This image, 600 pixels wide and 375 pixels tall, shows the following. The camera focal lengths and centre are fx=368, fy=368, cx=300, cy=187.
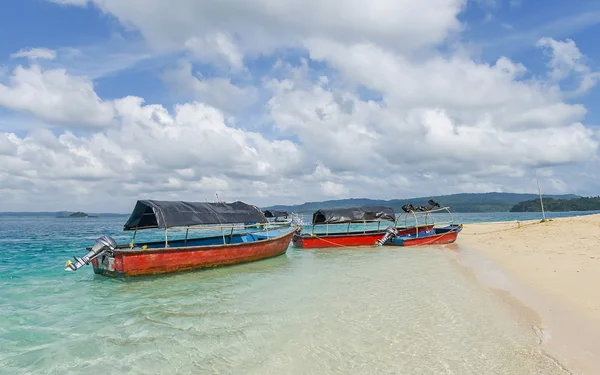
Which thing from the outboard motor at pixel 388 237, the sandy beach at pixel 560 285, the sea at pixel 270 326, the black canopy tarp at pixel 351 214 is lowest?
the sea at pixel 270 326

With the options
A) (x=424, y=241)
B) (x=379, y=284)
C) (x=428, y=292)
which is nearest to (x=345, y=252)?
(x=424, y=241)

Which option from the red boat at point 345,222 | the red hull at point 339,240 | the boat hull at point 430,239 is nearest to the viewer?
the boat hull at point 430,239

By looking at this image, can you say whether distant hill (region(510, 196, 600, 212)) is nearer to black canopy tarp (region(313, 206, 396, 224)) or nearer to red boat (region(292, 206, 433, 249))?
black canopy tarp (region(313, 206, 396, 224))

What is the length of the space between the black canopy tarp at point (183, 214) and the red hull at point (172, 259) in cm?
124

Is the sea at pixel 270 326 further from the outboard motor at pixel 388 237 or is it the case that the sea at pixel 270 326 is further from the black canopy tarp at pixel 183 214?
the outboard motor at pixel 388 237

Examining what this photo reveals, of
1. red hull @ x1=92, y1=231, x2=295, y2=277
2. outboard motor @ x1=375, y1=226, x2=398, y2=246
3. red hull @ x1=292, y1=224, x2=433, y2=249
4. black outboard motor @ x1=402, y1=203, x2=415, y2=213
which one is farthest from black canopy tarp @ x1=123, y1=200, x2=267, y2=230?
black outboard motor @ x1=402, y1=203, x2=415, y2=213

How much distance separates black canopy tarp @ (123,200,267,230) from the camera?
1646 cm

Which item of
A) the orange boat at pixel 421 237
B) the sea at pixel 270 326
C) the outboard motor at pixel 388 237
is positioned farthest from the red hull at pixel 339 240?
the sea at pixel 270 326

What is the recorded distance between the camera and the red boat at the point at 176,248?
15.2 m

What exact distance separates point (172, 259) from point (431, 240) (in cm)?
1827

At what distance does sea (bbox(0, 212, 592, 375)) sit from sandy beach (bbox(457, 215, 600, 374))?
0.52 meters

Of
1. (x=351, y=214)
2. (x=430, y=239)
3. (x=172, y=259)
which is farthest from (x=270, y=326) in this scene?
Answer: (x=430, y=239)

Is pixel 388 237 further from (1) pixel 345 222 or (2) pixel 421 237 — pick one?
(1) pixel 345 222

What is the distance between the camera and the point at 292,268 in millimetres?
18531
